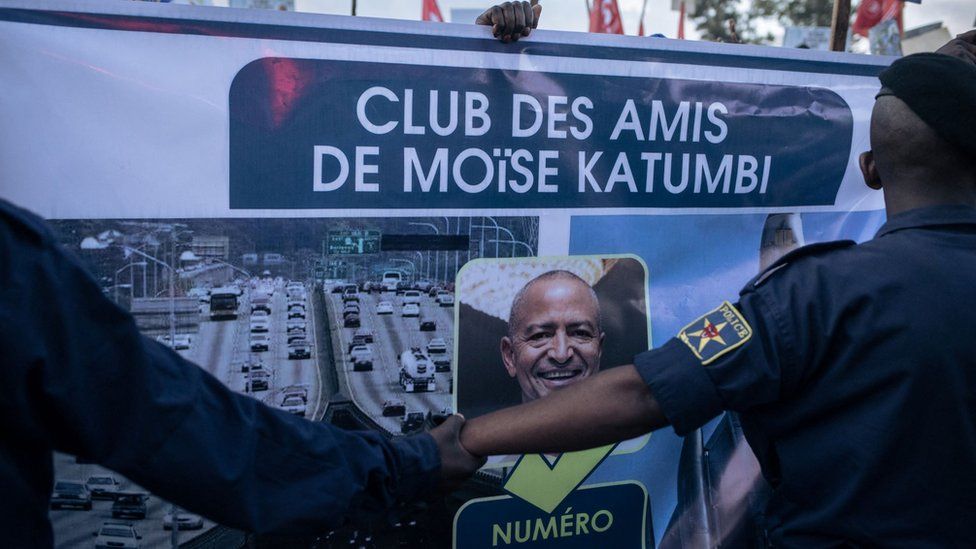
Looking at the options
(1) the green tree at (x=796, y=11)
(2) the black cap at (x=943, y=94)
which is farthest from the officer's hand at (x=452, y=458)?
(1) the green tree at (x=796, y=11)

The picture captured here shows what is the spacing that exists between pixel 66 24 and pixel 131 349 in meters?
0.84

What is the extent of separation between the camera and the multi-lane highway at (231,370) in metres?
1.62

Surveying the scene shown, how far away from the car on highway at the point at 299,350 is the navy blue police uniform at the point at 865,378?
30.2 inches

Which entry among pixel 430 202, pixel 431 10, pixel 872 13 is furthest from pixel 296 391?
pixel 872 13

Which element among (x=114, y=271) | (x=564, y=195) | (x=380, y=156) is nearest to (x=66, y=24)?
(x=114, y=271)

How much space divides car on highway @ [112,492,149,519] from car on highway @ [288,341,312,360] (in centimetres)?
41

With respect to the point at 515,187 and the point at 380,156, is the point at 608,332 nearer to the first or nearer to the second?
the point at 515,187

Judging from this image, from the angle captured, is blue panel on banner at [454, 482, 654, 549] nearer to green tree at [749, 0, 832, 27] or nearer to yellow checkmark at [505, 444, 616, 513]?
yellow checkmark at [505, 444, 616, 513]

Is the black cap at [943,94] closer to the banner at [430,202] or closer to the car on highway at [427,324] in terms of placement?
the banner at [430,202]

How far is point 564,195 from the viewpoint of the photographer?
192 cm

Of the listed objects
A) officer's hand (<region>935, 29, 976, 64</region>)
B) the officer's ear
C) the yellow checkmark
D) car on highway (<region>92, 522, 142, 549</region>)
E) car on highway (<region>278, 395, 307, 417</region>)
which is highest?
officer's hand (<region>935, 29, 976, 64</region>)

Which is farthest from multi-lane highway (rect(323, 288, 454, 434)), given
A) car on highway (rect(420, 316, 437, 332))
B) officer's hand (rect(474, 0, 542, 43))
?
officer's hand (rect(474, 0, 542, 43))

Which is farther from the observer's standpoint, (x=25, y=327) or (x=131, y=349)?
(x=131, y=349)

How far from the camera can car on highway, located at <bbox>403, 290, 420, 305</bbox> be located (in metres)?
1.80
